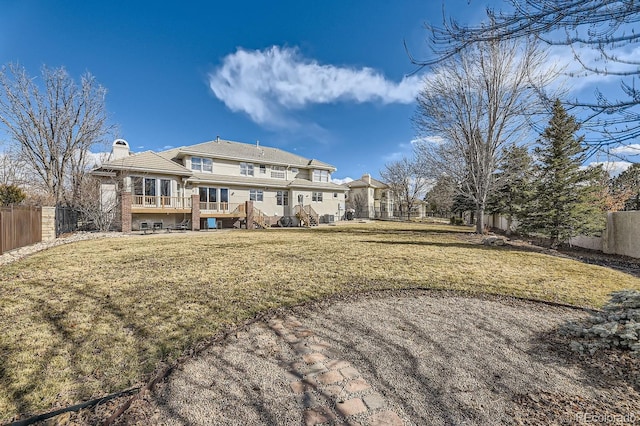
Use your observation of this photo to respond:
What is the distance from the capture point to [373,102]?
71.9ft

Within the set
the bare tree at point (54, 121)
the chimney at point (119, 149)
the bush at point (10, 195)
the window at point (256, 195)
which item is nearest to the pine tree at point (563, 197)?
the window at point (256, 195)

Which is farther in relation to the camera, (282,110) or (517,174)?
(282,110)

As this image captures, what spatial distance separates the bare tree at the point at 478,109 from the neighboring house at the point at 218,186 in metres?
12.6

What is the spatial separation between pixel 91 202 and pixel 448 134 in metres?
22.9

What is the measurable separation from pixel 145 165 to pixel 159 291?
1623cm

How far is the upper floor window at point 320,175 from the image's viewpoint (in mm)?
29825

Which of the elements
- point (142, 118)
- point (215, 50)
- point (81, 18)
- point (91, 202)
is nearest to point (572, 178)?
point (215, 50)

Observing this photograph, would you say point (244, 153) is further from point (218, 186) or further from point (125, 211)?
point (125, 211)

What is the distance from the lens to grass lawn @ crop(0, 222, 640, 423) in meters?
2.54

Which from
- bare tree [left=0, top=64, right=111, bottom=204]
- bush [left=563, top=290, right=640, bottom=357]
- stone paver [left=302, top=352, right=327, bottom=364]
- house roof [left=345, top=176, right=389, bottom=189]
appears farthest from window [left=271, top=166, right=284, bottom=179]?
bush [left=563, top=290, right=640, bottom=357]

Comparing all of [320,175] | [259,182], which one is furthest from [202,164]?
[320,175]

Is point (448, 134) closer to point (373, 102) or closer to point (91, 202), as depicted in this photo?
point (373, 102)

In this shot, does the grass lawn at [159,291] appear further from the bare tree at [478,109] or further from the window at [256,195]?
the window at [256,195]

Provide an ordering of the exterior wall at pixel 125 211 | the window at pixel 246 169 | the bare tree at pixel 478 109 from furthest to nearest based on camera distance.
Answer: the window at pixel 246 169, the bare tree at pixel 478 109, the exterior wall at pixel 125 211
